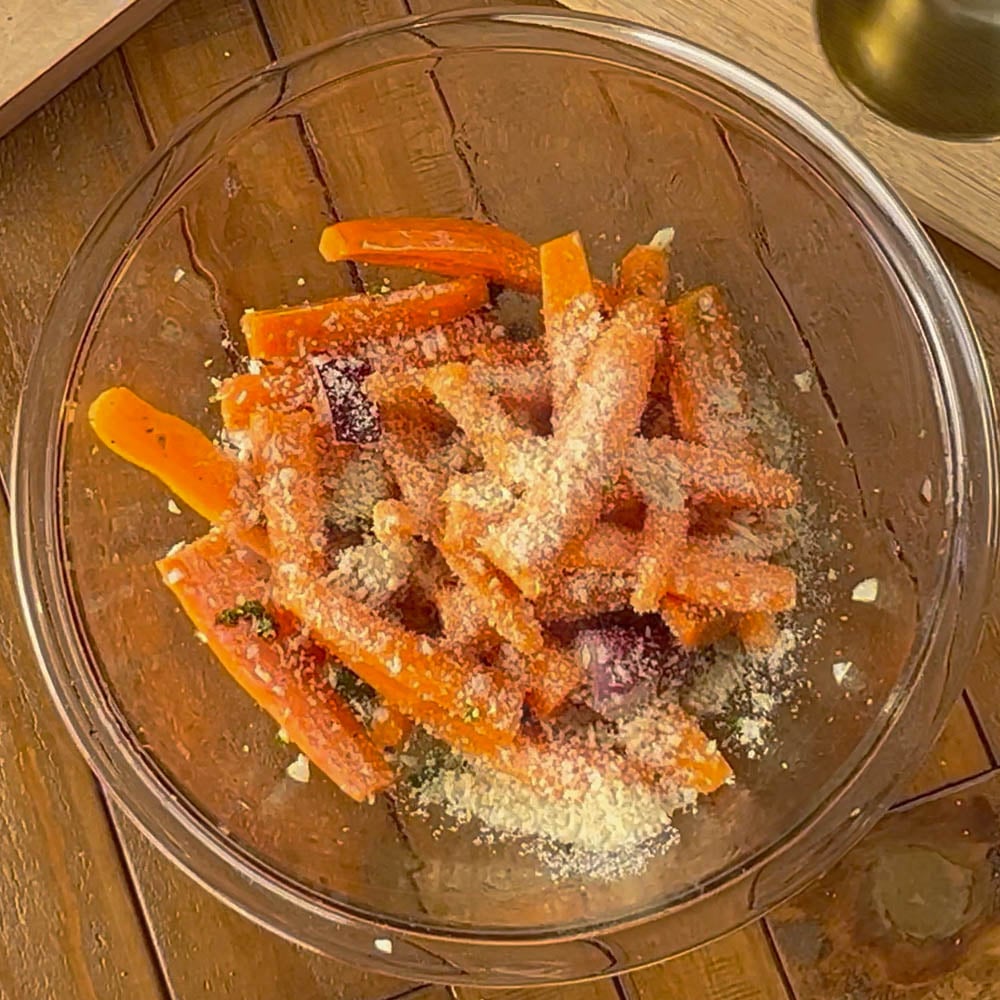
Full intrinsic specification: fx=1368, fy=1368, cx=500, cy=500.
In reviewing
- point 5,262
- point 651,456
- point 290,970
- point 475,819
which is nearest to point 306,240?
point 5,262

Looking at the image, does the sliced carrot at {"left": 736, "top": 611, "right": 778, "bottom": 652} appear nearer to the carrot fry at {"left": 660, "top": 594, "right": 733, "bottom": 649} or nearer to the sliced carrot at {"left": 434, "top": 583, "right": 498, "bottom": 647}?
the carrot fry at {"left": 660, "top": 594, "right": 733, "bottom": 649}

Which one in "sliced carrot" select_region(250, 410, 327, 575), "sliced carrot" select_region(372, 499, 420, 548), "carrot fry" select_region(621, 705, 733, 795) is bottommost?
"carrot fry" select_region(621, 705, 733, 795)

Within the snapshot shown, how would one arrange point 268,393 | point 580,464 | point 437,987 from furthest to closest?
point 437,987 → point 268,393 → point 580,464


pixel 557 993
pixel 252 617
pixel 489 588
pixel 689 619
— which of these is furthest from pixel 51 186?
pixel 557 993

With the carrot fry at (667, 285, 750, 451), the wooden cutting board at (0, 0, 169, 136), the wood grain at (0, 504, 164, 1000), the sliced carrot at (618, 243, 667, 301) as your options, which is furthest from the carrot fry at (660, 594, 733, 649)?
the wooden cutting board at (0, 0, 169, 136)

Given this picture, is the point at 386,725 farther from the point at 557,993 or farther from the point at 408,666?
the point at 557,993

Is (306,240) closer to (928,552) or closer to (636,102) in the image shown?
(636,102)
